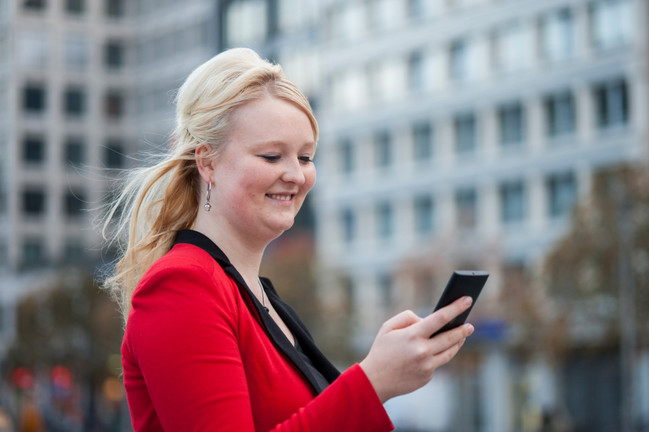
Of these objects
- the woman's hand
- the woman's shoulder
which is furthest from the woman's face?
the woman's hand

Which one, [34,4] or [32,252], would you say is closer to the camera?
[32,252]

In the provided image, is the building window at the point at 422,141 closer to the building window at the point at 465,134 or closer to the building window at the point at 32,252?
the building window at the point at 465,134

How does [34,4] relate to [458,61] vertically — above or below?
above

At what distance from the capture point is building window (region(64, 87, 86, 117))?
271 feet

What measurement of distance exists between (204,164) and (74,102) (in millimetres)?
81901

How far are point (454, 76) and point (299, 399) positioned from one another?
5317cm

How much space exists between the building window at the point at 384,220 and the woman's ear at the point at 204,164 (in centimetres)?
5435

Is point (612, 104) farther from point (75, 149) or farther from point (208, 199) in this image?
point (208, 199)

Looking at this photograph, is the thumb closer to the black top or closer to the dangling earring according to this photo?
the black top

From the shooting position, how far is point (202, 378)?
8.35 feet

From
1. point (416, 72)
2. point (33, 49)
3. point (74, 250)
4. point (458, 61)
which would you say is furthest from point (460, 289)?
point (33, 49)

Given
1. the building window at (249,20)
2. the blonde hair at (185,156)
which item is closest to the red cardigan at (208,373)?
the blonde hair at (185,156)

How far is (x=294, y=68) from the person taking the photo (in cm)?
6425

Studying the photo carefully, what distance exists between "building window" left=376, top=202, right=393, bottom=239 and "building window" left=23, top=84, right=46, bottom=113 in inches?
1315
